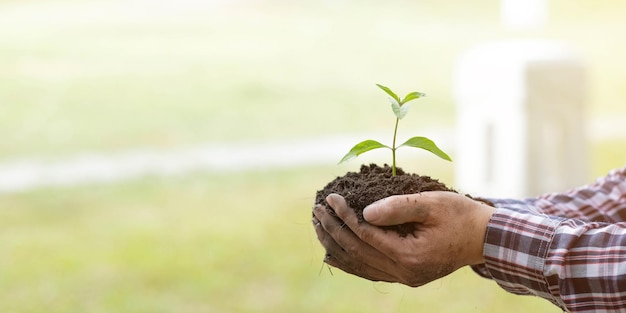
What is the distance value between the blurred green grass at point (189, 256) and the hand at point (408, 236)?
220cm

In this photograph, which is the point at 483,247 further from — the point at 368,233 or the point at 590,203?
the point at 590,203

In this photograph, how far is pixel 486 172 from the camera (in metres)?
4.05

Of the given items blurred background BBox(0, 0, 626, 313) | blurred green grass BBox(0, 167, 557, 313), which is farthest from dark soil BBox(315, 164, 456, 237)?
blurred green grass BBox(0, 167, 557, 313)

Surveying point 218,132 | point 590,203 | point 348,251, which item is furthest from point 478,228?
point 218,132

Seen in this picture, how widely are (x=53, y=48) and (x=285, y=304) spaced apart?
190 inches

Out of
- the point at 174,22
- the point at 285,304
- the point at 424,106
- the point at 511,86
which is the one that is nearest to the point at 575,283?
the point at 285,304

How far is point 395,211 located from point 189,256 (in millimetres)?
2842

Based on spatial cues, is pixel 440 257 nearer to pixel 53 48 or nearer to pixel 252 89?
pixel 252 89

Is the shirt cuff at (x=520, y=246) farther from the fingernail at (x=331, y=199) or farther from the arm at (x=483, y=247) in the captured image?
the fingernail at (x=331, y=199)

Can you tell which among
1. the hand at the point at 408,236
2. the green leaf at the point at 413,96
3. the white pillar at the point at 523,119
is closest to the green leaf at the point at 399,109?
the green leaf at the point at 413,96

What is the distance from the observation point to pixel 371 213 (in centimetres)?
104

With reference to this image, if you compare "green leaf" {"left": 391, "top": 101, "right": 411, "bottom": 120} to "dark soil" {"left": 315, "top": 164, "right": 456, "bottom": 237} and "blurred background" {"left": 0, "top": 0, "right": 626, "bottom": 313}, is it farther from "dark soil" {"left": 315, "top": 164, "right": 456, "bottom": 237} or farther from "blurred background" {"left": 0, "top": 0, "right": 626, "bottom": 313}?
"blurred background" {"left": 0, "top": 0, "right": 626, "bottom": 313}

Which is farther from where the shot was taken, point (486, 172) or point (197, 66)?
point (197, 66)

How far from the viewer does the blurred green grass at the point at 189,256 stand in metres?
3.35
